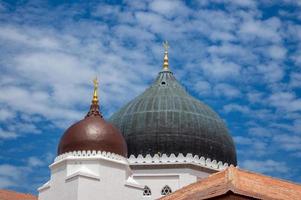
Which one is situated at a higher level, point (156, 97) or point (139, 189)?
point (156, 97)

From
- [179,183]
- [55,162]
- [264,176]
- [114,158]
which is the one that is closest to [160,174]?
[179,183]

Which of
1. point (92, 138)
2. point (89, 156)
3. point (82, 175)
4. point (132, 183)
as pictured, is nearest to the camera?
point (82, 175)

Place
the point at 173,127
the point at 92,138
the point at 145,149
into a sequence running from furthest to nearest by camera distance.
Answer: the point at 173,127 → the point at 145,149 → the point at 92,138

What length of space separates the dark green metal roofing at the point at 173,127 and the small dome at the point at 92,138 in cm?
Result: 229

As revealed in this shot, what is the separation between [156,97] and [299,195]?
14602 mm

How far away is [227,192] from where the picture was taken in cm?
1908

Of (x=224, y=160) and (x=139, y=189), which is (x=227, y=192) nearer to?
(x=139, y=189)

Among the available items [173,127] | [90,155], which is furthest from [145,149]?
[90,155]

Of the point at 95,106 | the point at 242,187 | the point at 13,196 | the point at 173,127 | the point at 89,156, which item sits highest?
the point at 95,106

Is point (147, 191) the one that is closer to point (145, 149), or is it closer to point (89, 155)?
point (145, 149)

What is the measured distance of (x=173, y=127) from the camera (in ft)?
108

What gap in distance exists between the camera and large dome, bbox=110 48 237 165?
3247cm

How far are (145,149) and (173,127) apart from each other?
1.79 meters

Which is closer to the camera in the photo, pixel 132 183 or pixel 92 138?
pixel 92 138
